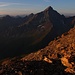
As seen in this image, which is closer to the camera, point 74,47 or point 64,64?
point 64,64

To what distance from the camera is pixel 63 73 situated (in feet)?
172

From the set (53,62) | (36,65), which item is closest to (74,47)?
(53,62)

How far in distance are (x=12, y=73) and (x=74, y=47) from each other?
3173cm

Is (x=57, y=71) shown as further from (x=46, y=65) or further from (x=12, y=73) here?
(x=12, y=73)

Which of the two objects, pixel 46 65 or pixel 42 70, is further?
pixel 46 65

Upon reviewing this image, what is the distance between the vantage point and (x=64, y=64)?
5897 cm

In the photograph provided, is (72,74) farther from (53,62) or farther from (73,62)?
(53,62)

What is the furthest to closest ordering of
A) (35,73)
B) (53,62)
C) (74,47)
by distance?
1. (74,47)
2. (53,62)
3. (35,73)

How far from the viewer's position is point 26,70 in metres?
52.7

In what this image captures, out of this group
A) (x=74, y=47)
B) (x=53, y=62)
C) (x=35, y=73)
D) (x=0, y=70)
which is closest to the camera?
(x=35, y=73)

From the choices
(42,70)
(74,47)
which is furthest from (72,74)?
(74,47)

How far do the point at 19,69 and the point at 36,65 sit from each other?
554 centimetres

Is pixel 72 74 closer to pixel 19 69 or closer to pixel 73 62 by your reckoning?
pixel 73 62

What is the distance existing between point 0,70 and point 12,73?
5.27 m
